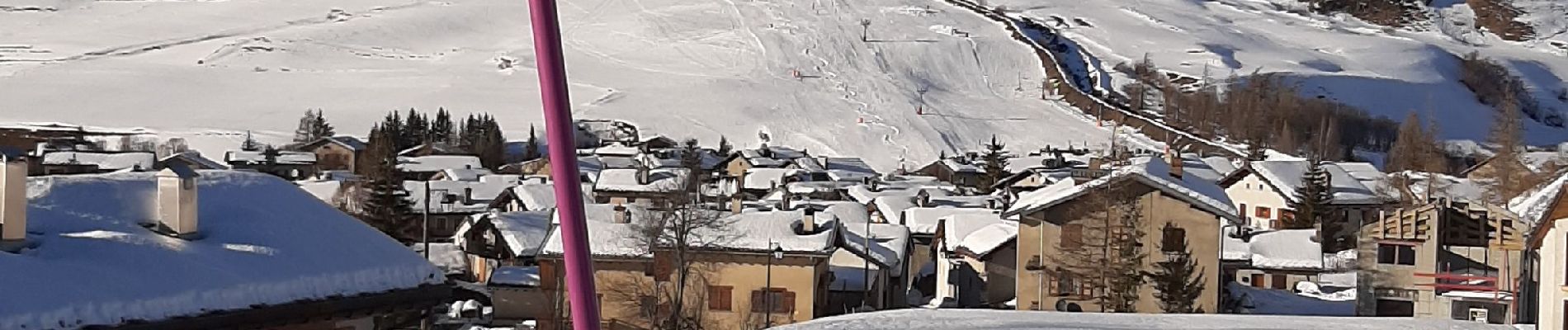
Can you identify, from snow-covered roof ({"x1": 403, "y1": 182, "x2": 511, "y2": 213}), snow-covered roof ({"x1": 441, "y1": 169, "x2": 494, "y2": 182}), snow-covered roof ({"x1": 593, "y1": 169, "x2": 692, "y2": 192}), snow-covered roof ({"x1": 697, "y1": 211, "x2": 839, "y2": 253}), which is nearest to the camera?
snow-covered roof ({"x1": 697, "y1": 211, "x2": 839, "y2": 253})

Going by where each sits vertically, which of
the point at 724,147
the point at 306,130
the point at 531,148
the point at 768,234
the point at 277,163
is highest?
the point at 306,130

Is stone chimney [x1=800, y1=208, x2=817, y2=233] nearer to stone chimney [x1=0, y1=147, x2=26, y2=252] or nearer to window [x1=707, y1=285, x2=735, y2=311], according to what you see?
window [x1=707, y1=285, x2=735, y2=311]

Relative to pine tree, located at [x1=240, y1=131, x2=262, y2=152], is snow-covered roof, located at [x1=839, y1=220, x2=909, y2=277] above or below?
below

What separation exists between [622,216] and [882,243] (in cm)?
341

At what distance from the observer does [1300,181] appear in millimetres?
24609

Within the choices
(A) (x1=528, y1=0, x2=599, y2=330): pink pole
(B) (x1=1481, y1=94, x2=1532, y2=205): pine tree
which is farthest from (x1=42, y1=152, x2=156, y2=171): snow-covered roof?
(A) (x1=528, y1=0, x2=599, y2=330): pink pole

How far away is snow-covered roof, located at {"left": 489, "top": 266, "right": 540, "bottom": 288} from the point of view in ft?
50.1

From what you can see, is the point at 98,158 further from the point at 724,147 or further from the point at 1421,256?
the point at 1421,256

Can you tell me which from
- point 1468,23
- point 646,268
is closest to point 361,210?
point 646,268

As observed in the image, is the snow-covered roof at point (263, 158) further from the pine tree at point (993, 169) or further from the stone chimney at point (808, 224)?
the stone chimney at point (808, 224)

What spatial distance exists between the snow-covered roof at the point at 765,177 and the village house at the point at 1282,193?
731 cm

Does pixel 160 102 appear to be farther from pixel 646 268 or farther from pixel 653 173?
pixel 646 268

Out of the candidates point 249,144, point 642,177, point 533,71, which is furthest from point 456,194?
point 533,71

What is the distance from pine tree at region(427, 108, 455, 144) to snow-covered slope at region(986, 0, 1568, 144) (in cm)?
2519
